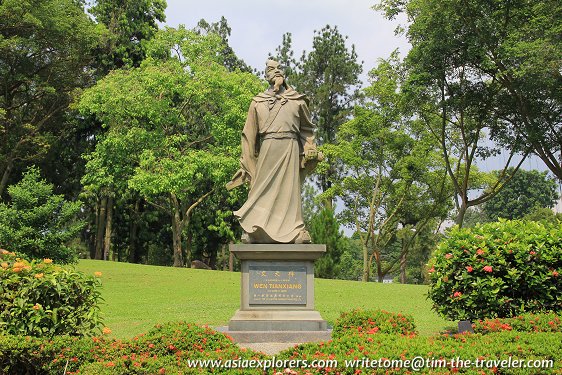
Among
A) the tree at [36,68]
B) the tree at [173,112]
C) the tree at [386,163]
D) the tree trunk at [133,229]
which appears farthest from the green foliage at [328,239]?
the tree at [36,68]

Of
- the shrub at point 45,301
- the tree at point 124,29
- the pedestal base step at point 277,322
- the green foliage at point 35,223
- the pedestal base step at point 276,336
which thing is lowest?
the pedestal base step at point 276,336

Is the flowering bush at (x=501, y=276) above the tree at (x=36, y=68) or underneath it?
underneath

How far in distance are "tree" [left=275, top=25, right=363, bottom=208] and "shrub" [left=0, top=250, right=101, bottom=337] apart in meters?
30.7

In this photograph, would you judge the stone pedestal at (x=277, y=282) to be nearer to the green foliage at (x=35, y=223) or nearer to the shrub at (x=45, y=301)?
the shrub at (x=45, y=301)

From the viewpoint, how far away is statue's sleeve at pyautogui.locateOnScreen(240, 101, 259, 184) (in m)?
10.5

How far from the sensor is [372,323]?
26.9ft

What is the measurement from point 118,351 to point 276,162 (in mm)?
4645

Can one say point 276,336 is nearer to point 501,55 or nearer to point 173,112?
point 501,55

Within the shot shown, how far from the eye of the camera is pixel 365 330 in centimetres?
796

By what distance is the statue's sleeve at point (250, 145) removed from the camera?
10547mm

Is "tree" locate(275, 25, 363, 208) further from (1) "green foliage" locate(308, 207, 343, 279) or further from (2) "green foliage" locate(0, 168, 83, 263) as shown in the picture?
(2) "green foliage" locate(0, 168, 83, 263)

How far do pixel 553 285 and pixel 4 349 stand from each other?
26.3 ft

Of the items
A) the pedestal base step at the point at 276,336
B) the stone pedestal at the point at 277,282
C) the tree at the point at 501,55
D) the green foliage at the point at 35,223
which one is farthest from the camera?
the tree at the point at 501,55

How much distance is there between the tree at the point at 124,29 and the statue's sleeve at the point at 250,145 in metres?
24.3
